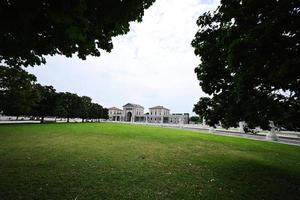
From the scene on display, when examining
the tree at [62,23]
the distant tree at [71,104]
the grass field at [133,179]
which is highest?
the distant tree at [71,104]

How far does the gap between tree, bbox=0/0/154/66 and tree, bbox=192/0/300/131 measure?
3.10 meters

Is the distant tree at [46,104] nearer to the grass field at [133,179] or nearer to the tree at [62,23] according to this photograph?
the grass field at [133,179]

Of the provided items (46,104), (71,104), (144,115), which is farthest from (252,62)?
(144,115)

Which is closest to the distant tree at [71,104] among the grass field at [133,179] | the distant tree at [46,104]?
the distant tree at [46,104]


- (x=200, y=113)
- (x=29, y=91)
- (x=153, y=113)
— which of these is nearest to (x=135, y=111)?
(x=153, y=113)

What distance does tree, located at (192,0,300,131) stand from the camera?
16.8ft

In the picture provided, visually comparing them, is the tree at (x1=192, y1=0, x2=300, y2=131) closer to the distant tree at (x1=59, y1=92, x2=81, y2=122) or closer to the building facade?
the distant tree at (x1=59, y1=92, x2=81, y2=122)

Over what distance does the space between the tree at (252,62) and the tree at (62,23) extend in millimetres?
3102

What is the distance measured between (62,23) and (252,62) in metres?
5.20

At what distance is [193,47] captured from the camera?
8555 mm

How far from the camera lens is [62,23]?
11.1 ft

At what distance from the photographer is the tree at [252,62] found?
5113 mm

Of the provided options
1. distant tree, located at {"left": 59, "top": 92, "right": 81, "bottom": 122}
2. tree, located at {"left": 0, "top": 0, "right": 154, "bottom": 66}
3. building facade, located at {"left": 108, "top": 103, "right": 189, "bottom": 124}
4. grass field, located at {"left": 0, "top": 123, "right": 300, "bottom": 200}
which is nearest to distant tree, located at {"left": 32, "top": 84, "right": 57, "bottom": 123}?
distant tree, located at {"left": 59, "top": 92, "right": 81, "bottom": 122}

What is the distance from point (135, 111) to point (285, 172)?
4861 inches
